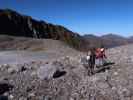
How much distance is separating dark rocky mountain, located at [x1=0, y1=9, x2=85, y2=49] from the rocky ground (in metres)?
88.2

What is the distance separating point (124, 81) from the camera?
10500 mm

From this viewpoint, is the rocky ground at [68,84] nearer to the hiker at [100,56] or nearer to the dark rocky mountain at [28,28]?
the hiker at [100,56]

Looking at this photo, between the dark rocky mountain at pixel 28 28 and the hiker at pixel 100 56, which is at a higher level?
the dark rocky mountain at pixel 28 28

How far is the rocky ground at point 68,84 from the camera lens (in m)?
9.38

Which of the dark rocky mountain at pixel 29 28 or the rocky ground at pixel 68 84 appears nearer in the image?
the rocky ground at pixel 68 84

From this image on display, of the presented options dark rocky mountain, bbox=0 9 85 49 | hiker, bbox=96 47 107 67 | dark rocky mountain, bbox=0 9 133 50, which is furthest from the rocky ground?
dark rocky mountain, bbox=0 9 85 49

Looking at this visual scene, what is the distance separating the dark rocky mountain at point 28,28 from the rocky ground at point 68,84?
3474 inches

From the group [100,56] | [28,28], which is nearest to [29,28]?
[28,28]

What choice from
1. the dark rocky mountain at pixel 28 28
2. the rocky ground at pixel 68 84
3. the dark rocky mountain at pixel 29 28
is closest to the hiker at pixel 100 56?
the rocky ground at pixel 68 84

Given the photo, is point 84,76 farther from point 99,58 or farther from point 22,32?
point 22,32

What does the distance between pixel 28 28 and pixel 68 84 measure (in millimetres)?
113724

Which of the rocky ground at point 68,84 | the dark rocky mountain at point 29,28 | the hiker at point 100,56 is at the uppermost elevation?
the dark rocky mountain at point 29,28

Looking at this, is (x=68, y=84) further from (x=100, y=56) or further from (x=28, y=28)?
(x=28, y=28)

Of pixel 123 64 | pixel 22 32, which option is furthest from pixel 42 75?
pixel 22 32
